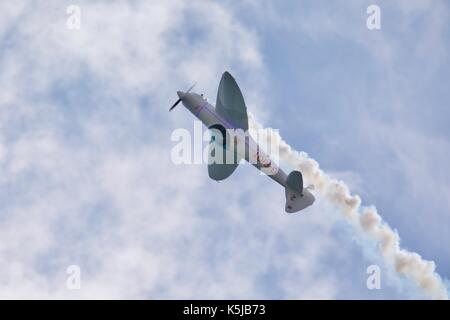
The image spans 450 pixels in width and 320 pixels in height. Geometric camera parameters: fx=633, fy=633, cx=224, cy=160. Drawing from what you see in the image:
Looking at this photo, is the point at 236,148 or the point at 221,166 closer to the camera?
the point at 236,148

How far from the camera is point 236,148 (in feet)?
205

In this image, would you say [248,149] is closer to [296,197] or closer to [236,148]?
[236,148]

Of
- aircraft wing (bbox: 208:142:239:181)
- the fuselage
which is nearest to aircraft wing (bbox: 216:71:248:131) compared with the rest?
the fuselage

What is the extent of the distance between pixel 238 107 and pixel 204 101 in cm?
521

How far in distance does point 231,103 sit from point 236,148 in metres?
4.60

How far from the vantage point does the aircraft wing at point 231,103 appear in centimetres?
6253

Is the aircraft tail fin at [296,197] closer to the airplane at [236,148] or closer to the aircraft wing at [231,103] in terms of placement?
the airplane at [236,148]

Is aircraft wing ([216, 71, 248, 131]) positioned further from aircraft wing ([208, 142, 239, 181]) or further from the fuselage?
aircraft wing ([208, 142, 239, 181])

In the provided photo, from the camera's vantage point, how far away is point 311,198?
211 feet

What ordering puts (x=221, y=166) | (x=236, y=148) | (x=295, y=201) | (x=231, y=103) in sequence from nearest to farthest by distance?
(x=236, y=148), (x=231, y=103), (x=295, y=201), (x=221, y=166)

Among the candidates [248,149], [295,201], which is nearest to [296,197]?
[295,201]
